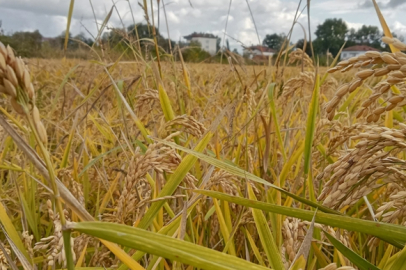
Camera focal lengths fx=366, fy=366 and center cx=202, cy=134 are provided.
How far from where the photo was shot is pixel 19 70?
1.07ft

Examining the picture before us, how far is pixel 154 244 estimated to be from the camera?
41 cm

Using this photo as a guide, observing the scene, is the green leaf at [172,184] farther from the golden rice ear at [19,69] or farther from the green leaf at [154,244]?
the golden rice ear at [19,69]

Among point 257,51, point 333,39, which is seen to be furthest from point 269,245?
point 333,39

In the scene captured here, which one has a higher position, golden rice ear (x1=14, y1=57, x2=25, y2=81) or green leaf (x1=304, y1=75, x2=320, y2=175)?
golden rice ear (x1=14, y1=57, x2=25, y2=81)

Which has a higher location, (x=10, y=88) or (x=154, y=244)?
(x=10, y=88)

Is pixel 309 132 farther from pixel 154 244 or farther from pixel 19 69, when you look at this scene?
pixel 19 69

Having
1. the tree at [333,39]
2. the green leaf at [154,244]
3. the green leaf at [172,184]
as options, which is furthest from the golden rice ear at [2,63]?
the tree at [333,39]

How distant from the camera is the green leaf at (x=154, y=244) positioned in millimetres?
406

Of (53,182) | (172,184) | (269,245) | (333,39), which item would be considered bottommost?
(269,245)

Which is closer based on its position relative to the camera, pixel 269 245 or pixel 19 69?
pixel 19 69

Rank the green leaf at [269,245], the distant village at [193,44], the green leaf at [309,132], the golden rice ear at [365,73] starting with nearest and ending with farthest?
the golden rice ear at [365,73]
the green leaf at [269,245]
the green leaf at [309,132]
the distant village at [193,44]

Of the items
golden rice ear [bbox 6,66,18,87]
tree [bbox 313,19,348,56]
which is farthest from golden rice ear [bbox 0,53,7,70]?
tree [bbox 313,19,348,56]

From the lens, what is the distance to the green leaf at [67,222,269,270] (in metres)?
0.41

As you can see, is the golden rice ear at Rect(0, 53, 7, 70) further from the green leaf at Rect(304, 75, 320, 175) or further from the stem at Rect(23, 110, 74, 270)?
the green leaf at Rect(304, 75, 320, 175)
